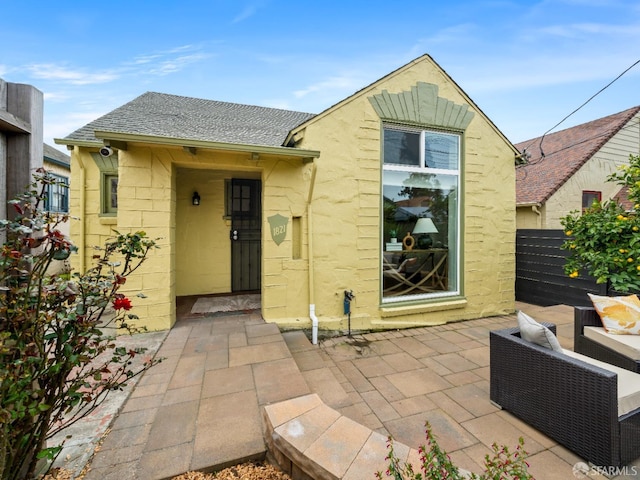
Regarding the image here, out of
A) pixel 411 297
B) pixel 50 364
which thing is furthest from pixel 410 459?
pixel 411 297

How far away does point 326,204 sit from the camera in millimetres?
4543

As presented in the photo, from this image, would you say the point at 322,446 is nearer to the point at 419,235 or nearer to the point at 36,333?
the point at 36,333

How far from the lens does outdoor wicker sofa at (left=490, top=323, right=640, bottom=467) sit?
195 cm

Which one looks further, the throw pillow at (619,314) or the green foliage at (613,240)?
the green foliage at (613,240)

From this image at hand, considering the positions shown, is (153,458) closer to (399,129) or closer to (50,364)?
(50,364)

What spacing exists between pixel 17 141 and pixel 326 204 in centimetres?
351

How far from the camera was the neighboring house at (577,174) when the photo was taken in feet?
29.0

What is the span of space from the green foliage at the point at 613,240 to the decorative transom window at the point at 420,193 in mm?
1842

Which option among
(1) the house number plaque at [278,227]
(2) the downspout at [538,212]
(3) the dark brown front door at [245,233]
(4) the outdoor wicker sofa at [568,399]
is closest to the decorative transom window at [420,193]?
(1) the house number plaque at [278,227]

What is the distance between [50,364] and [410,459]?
6.98 ft

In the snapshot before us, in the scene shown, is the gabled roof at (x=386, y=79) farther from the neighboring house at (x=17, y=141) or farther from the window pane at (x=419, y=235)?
the neighboring house at (x=17, y=141)

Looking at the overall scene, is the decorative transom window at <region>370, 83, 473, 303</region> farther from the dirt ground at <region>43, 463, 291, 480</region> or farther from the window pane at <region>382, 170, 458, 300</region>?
the dirt ground at <region>43, 463, 291, 480</region>

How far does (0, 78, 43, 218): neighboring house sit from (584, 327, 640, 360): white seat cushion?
5.24 m

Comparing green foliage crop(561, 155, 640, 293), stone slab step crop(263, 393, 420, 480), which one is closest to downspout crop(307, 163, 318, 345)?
stone slab step crop(263, 393, 420, 480)
